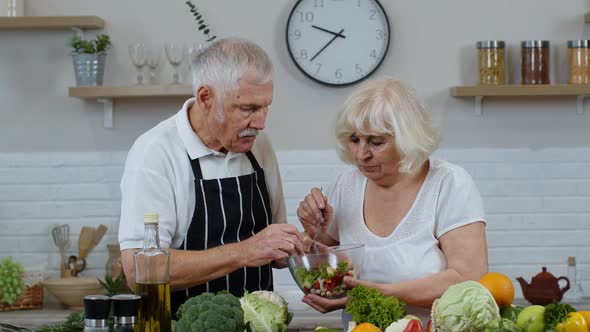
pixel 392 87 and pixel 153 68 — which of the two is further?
pixel 153 68

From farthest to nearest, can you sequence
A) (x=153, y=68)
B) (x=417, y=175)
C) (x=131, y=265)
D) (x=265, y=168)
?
(x=153, y=68) < (x=265, y=168) < (x=417, y=175) < (x=131, y=265)

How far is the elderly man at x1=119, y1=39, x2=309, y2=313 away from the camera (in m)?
2.57

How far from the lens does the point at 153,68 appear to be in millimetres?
4664

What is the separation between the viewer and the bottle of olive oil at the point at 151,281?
1.98 meters

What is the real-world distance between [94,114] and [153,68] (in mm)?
432

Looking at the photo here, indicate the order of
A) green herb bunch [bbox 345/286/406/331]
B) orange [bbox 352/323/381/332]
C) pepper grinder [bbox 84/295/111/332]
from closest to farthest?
pepper grinder [bbox 84/295/111/332], orange [bbox 352/323/381/332], green herb bunch [bbox 345/286/406/331]

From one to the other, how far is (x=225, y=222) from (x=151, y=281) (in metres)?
0.81

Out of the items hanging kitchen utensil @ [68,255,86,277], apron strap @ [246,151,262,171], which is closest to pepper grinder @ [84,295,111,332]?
apron strap @ [246,151,262,171]

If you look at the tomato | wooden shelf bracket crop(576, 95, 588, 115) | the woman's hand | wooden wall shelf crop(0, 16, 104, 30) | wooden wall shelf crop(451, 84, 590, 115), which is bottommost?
the tomato

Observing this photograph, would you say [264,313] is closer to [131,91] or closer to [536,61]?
[131,91]

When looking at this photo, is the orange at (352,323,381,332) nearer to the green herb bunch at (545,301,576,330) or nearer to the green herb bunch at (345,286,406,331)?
the green herb bunch at (345,286,406,331)

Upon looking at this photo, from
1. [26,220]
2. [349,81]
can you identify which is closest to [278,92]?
[349,81]

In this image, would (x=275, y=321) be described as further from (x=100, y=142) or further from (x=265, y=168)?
(x=100, y=142)

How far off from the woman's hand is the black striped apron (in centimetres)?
17
